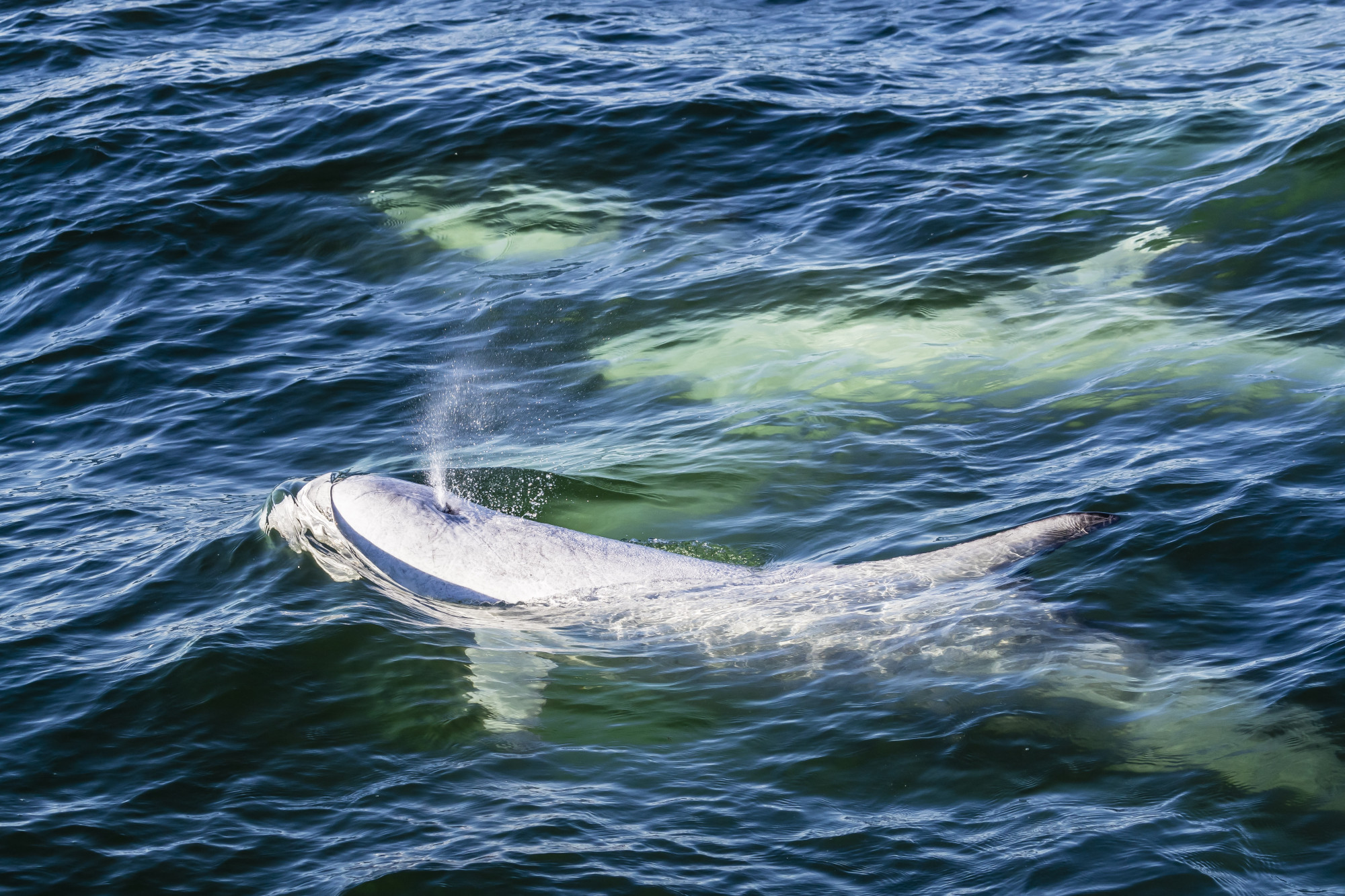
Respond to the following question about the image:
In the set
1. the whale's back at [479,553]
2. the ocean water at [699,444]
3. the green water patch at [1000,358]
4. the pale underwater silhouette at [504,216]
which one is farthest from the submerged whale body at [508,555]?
the pale underwater silhouette at [504,216]

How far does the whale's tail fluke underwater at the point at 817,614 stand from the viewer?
694 centimetres

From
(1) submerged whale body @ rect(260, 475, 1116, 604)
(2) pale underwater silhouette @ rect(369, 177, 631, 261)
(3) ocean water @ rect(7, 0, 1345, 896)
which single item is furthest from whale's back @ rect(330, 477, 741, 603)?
(2) pale underwater silhouette @ rect(369, 177, 631, 261)

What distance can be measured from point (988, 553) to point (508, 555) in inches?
127

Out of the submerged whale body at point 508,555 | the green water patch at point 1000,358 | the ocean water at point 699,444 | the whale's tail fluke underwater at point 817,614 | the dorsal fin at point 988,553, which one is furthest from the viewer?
the green water patch at point 1000,358

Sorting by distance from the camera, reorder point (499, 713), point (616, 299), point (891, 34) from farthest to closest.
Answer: point (891, 34)
point (616, 299)
point (499, 713)

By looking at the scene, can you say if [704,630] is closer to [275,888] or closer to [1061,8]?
[275,888]

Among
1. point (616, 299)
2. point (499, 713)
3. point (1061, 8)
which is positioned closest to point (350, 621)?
point (499, 713)

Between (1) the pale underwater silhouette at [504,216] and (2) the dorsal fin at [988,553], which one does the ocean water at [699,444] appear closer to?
(1) the pale underwater silhouette at [504,216]

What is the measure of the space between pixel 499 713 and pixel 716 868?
2071 millimetres

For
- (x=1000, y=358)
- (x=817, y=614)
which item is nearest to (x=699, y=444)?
(x=1000, y=358)

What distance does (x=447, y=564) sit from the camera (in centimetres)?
Result: 891

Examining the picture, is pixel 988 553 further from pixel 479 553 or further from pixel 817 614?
pixel 479 553

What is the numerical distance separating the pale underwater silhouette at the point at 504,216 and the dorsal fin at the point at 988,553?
8654 millimetres

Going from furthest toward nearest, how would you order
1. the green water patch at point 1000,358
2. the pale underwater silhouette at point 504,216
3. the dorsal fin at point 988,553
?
the pale underwater silhouette at point 504,216 < the green water patch at point 1000,358 < the dorsal fin at point 988,553
